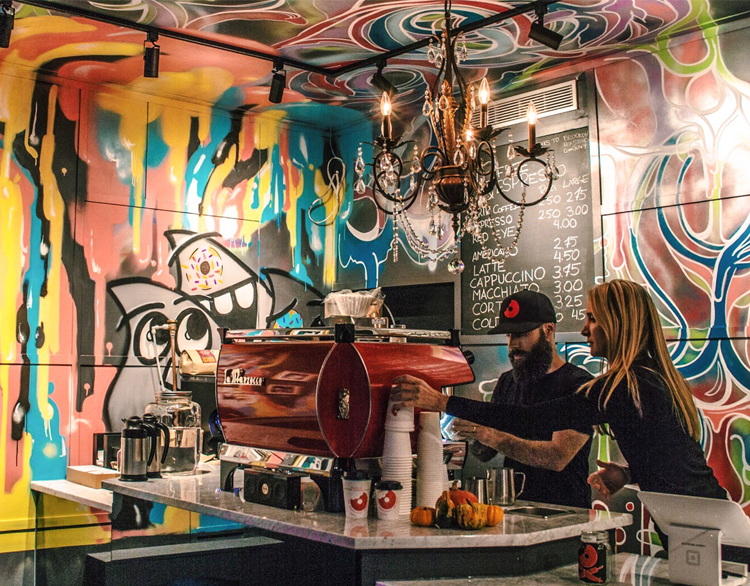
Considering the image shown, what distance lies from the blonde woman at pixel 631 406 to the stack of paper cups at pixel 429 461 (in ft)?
0.18

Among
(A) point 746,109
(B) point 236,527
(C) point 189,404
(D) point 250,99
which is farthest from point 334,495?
(D) point 250,99

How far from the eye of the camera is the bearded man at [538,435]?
3.01m

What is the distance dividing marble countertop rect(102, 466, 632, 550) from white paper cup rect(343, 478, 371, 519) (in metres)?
0.02

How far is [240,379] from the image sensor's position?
299 cm

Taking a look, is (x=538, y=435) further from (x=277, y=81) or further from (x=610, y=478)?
(x=277, y=81)

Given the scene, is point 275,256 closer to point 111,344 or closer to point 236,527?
point 111,344

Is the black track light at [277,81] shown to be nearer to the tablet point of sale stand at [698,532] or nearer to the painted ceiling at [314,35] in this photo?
the painted ceiling at [314,35]

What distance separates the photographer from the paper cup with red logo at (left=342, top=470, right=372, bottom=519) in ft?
8.11

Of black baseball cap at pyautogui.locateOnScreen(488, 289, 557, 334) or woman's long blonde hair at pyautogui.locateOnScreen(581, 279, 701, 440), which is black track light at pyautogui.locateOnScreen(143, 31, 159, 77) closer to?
black baseball cap at pyautogui.locateOnScreen(488, 289, 557, 334)

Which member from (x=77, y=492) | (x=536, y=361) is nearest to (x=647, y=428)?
(x=536, y=361)

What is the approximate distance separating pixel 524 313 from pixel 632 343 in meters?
1.03

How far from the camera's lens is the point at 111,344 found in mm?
4992

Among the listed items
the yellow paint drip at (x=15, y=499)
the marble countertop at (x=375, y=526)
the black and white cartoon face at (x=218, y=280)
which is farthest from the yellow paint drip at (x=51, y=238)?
the marble countertop at (x=375, y=526)

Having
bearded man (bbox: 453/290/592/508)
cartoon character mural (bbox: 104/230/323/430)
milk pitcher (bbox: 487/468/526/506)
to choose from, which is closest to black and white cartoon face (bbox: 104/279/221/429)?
cartoon character mural (bbox: 104/230/323/430)
